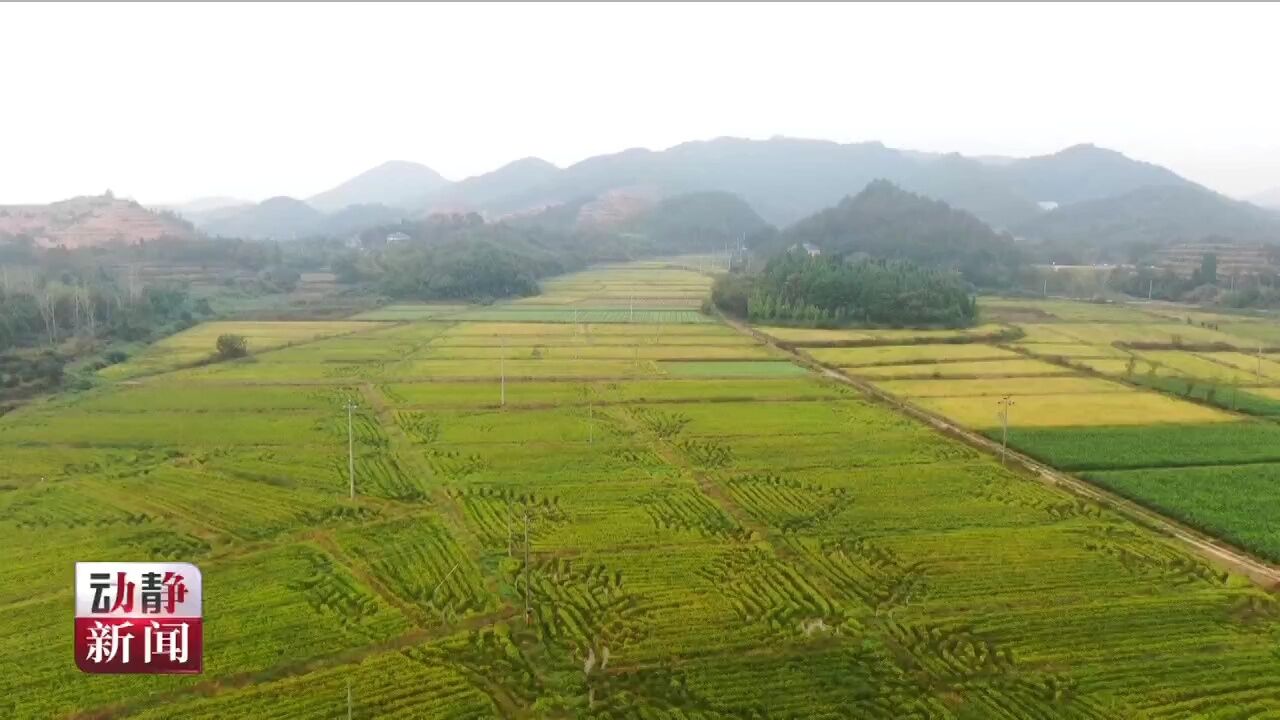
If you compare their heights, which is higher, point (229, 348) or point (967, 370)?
point (229, 348)

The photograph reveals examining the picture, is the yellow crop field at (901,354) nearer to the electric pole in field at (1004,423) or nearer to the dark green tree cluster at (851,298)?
the electric pole in field at (1004,423)

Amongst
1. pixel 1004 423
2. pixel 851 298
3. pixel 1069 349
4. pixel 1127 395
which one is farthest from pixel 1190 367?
pixel 851 298

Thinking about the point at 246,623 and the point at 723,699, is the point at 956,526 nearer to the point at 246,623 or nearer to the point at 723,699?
the point at 723,699

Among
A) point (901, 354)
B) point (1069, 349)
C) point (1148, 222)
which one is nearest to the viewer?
point (901, 354)

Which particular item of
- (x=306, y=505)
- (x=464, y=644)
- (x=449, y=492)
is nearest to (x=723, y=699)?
(x=464, y=644)

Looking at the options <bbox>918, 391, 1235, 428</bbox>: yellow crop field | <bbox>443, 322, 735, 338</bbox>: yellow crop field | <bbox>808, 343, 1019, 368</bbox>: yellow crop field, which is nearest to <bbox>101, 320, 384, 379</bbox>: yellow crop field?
<bbox>443, 322, 735, 338</bbox>: yellow crop field

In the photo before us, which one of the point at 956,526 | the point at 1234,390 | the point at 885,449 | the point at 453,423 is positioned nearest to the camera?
the point at 956,526

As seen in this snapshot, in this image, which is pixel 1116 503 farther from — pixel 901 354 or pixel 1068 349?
pixel 1068 349

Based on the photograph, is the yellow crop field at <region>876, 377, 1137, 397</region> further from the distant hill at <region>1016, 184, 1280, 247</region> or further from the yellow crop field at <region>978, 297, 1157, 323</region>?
the distant hill at <region>1016, 184, 1280, 247</region>
